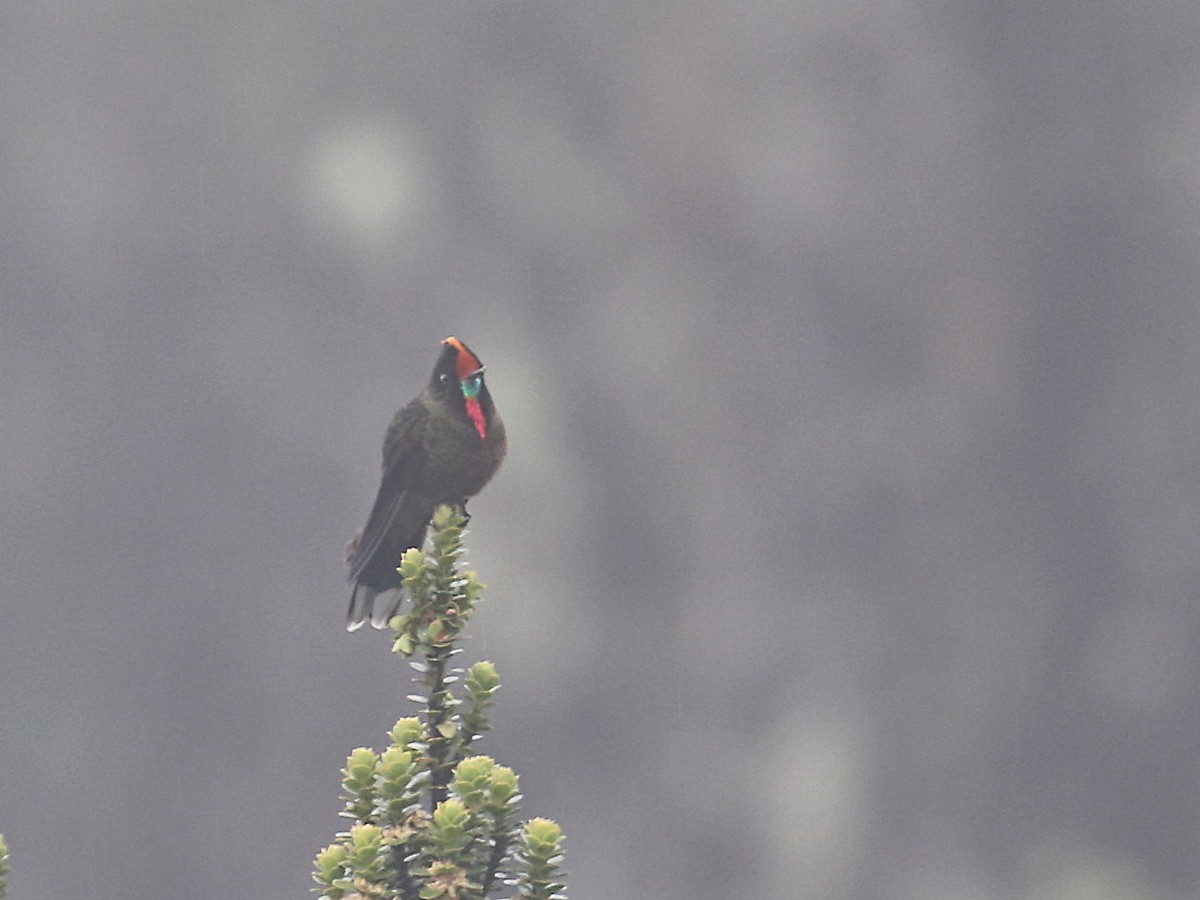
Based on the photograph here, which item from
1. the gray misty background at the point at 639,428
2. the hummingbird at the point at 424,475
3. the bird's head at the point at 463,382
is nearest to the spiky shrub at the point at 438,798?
the hummingbird at the point at 424,475

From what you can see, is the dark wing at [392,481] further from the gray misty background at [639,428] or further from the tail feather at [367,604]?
the gray misty background at [639,428]

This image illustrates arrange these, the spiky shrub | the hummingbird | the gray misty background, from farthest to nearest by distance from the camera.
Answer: the gray misty background
the hummingbird
the spiky shrub

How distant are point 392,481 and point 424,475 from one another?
0.38 ft

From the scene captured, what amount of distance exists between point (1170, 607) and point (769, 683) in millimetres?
14544

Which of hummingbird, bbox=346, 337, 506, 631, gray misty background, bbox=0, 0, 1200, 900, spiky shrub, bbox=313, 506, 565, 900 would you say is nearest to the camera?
spiky shrub, bbox=313, 506, 565, 900

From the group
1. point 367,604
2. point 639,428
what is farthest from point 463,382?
point 639,428

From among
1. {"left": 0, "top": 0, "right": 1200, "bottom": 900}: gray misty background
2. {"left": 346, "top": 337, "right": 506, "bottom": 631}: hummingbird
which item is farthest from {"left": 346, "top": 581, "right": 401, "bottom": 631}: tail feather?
{"left": 0, "top": 0, "right": 1200, "bottom": 900}: gray misty background

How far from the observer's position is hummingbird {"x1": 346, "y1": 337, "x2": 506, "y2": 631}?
5.79m

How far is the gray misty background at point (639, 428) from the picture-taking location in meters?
64.4

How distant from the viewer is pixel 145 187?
70625 mm

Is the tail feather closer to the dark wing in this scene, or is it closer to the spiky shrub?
the dark wing

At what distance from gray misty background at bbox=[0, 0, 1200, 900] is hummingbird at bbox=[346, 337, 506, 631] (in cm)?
5429

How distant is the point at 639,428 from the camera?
2771 inches

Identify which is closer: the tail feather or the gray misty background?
the tail feather
